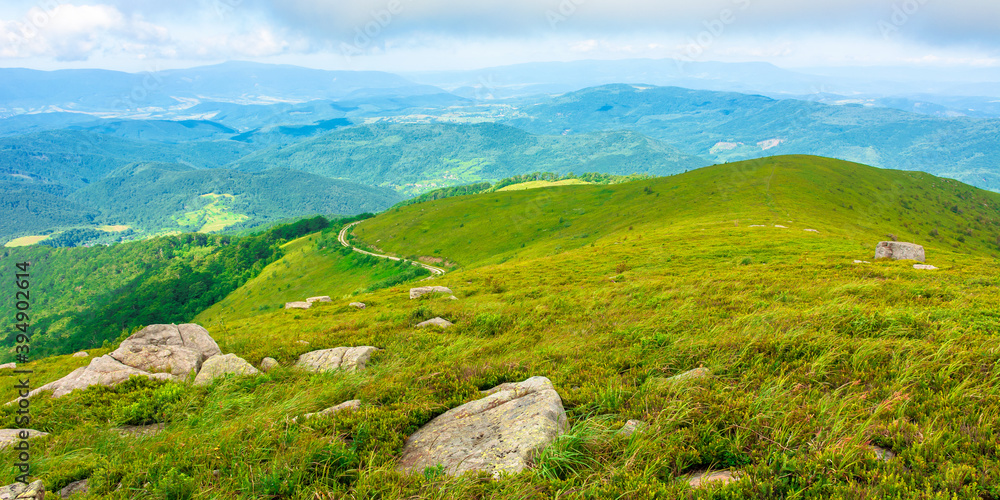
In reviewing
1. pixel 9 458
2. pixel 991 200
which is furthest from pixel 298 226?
pixel 991 200

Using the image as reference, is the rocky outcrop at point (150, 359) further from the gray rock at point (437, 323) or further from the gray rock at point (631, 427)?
the gray rock at point (631, 427)

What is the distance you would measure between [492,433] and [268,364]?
766 cm

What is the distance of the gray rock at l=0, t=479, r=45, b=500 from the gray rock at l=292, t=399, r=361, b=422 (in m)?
3.19

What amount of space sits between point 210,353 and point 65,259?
269262 mm

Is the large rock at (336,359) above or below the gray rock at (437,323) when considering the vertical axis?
above

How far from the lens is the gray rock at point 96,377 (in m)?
9.57

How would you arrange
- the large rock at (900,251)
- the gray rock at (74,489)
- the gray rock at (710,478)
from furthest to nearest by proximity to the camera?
the large rock at (900,251) → the gray rock at (74,489) → the gray rock at (710,478)

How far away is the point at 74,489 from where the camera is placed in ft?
18.9

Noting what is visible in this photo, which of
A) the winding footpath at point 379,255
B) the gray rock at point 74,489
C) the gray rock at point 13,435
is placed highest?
the gray rock at point 74,489

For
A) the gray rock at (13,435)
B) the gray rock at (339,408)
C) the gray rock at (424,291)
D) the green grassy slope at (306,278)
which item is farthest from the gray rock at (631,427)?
the green grassy slope at (306,278)

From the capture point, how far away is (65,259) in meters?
190

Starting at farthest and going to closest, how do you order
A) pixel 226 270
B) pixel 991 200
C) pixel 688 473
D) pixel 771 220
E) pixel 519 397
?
pixel 226 270 → pixel 991 200 → pixel 771 220 → pixel 519 397 → pixel 688 473

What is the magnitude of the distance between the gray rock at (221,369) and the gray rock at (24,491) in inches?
149

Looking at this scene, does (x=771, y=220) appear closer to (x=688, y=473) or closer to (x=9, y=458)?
(x=688, y=473)
